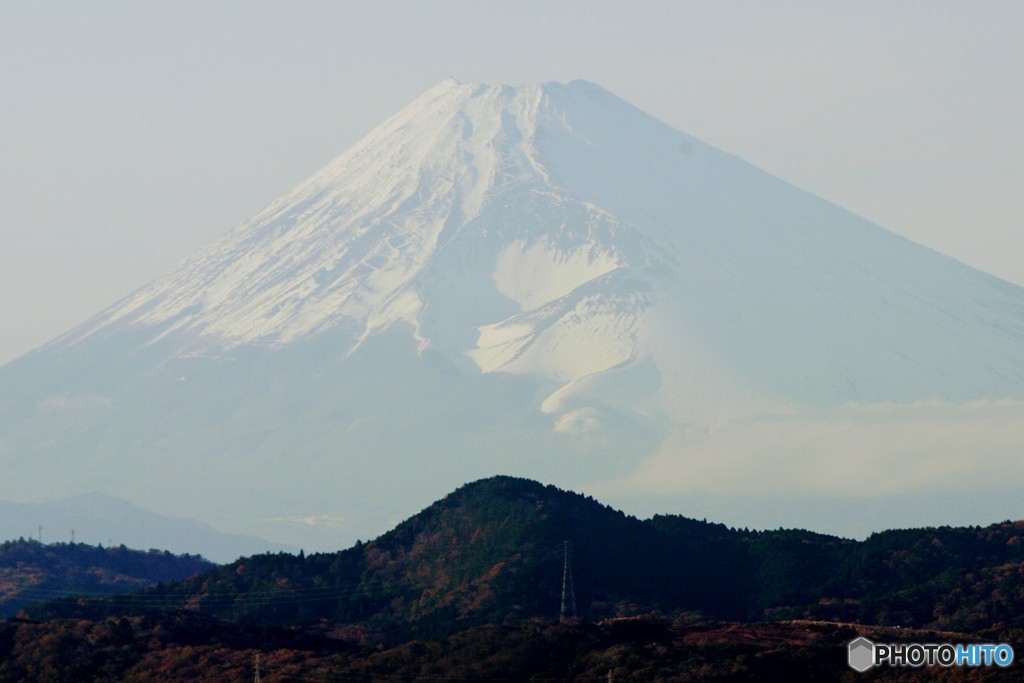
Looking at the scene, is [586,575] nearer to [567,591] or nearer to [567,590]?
[567,590]

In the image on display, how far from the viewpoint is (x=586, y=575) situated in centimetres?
9831

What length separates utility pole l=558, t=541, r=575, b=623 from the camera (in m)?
93.5

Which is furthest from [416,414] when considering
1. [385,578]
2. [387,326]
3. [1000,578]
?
[1000,578]

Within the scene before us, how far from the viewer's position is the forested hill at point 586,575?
303ft

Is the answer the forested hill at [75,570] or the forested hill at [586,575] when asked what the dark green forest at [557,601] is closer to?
the forested hill at [586,575]

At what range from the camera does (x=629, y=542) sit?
340ft

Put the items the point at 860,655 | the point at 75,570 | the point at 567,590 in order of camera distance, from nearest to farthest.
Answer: the point at 860,655
the point at 567,590
the point at 75,570

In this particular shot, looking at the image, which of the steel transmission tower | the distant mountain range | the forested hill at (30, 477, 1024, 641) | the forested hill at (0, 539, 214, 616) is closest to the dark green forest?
the forested hill at (30, 477, 1024, 641)

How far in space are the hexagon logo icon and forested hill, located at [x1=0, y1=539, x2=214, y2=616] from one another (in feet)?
192

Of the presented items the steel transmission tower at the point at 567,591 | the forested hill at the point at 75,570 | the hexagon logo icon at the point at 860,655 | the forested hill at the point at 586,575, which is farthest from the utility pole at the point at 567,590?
the forested hill at the point at 75,570

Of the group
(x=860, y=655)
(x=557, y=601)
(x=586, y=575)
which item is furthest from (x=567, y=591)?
(x=860, y=655)

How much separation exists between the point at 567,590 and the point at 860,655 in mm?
27045

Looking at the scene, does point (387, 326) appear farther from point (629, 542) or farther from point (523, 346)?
point (629, 542)

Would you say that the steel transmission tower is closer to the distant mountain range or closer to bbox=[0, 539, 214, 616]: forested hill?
bbox=[0, 539, 214, 616]: forested hill
